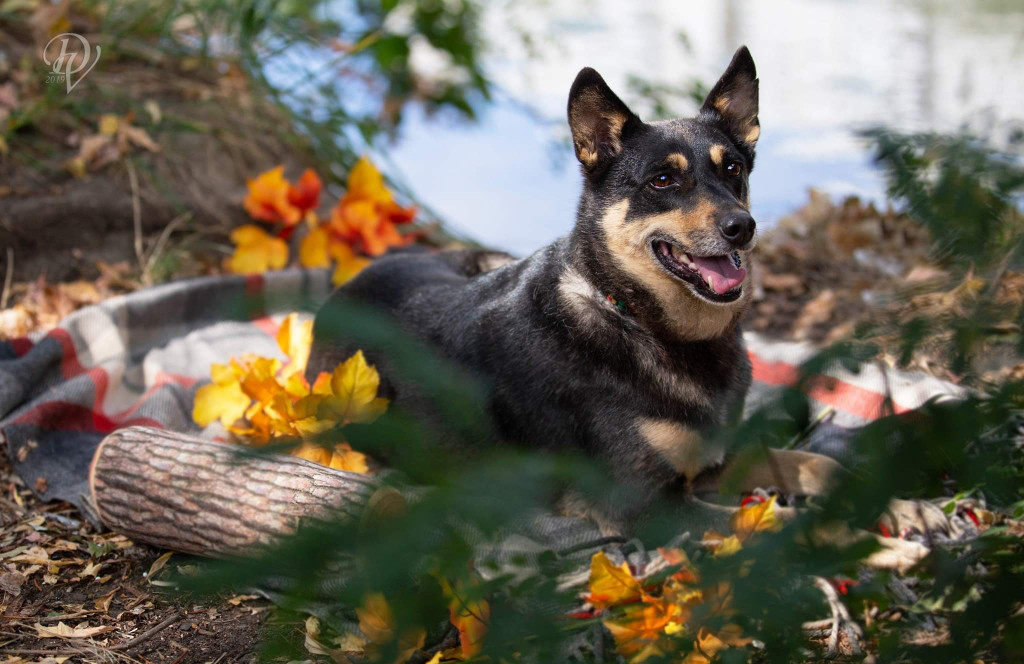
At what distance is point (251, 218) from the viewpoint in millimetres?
5414

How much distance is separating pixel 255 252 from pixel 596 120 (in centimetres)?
263

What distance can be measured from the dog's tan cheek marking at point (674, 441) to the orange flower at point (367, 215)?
2.47m

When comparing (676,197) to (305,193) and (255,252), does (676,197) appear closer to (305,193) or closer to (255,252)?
(305,193)

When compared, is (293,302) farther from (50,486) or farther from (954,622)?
(50,486)

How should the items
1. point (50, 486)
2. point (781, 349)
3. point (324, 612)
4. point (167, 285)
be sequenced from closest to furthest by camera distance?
point (324, 612)
point (50, 486)
point (781, 349)
point (167, 285)

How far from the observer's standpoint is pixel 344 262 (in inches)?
195

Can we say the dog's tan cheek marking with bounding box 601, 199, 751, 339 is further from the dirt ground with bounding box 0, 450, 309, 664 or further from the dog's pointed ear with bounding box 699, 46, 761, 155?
the dirt ground with bounding box 0, 450, 309, 664

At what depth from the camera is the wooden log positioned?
104 inches

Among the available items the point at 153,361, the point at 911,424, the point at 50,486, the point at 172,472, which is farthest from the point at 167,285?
the point at 911,424

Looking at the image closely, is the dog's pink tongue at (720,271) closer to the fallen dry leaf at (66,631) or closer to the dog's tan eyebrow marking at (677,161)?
the dog's tan eyebrow marking at (677,161)

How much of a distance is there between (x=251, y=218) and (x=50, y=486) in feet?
7.96

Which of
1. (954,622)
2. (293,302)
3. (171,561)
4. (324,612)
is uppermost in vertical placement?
(293,302)

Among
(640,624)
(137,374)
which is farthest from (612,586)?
(137,374)

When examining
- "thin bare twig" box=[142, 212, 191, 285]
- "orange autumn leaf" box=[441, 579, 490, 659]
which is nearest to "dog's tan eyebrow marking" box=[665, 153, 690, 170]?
"orange autumn leaf" box=[441, 579, 490, 659]
